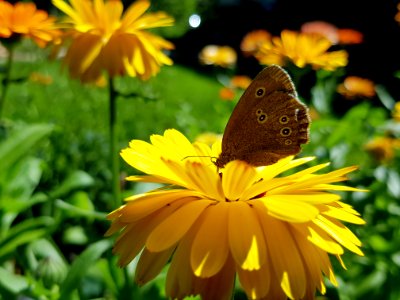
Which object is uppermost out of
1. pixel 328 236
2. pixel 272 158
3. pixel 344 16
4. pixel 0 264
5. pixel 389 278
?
pixel 344 16

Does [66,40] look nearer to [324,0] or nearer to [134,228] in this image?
[134,228]

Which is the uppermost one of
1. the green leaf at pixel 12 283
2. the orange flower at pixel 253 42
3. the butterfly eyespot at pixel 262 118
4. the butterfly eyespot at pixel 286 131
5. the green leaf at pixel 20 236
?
the orange flower at pixel 253 42

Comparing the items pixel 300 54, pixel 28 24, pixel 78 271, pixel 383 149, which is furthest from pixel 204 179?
pixel 383 149

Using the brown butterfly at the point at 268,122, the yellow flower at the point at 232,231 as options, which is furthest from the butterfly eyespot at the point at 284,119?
the yellow flower at the point at 232,231

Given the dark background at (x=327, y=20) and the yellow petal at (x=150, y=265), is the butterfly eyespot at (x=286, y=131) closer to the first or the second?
the yellow petal at (x=150, y=265)

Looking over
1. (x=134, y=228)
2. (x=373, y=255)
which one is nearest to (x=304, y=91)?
(x=373, y=255)

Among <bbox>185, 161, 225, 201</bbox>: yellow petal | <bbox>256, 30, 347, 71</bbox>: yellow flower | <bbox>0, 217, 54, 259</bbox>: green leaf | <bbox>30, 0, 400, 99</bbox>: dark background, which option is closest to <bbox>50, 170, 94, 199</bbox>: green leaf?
<bbox>0, 217, 54, 259</bbox>: green leaf
